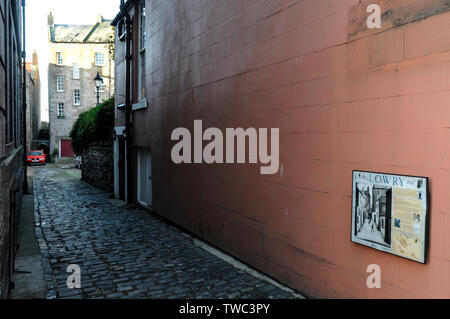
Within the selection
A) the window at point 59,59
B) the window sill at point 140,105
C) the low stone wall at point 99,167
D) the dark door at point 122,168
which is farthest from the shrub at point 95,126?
the window at point 59,59

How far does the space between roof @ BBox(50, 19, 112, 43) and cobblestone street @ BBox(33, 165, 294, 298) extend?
39370 millimetres

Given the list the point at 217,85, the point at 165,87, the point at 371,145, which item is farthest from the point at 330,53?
the point at 165,87

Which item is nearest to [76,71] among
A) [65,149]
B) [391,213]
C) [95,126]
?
[65,149]

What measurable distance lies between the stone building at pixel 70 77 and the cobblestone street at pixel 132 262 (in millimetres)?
37044

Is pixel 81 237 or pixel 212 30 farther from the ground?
pixel 212 30

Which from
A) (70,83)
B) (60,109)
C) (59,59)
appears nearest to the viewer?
(60,109)

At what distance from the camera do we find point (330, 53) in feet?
15.2

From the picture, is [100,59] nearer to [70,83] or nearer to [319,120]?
[70,83]

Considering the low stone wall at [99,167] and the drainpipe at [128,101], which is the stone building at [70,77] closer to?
the low stone wall at [99,167]

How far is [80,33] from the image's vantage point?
46188 mm

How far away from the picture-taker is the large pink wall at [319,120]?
139 inches

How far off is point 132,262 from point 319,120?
398cm
